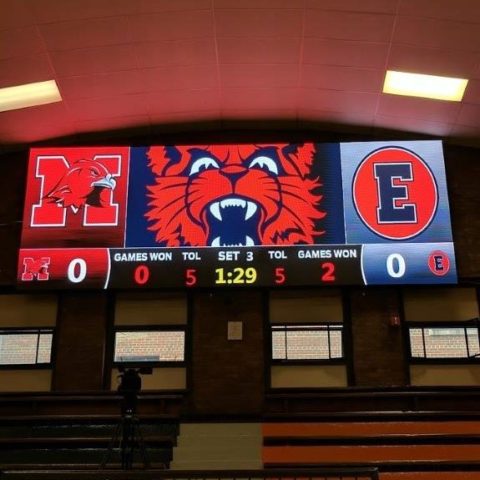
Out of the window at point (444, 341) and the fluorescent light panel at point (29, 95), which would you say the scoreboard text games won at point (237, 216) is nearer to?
the fluorescent light panel at point (29, 95)

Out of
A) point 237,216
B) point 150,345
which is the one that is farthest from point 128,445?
point 237,216

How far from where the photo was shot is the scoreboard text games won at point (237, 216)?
7.53m

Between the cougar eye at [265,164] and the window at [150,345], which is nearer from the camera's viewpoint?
the window at [150,345]

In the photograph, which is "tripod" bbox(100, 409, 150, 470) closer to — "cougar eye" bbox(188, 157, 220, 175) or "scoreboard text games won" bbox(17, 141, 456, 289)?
"scoreboard text games won" bbox(17, 141, 456, 289)

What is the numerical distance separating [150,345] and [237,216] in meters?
2.17

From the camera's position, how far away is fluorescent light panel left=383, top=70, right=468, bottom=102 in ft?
25.1

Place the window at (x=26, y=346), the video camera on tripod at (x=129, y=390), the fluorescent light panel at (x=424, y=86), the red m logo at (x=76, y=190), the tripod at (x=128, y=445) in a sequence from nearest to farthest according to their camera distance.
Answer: the tripod at (x=128, y=445)
the video camera on tripod at (x=129, y=390)
the fluorescent light panel at (x=424, y=86)
the red m logo at (x=76, y=190)
the window at (x=26, y=346)

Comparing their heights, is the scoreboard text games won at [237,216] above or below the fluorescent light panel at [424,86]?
below

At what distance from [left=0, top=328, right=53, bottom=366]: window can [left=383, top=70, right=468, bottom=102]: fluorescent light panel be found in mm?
5807

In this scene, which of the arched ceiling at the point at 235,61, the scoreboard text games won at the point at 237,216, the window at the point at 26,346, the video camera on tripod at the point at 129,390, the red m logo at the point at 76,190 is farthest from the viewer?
the window at the point at 26,346

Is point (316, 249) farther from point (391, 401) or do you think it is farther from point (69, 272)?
point (69, 272)

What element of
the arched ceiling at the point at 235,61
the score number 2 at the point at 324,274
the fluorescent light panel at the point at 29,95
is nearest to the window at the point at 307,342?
the score number 2 at the point at 324,274

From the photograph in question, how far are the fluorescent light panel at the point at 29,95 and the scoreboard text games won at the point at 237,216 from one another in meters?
0.72

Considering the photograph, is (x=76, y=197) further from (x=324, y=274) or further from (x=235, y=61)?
(x=324, y=274)
